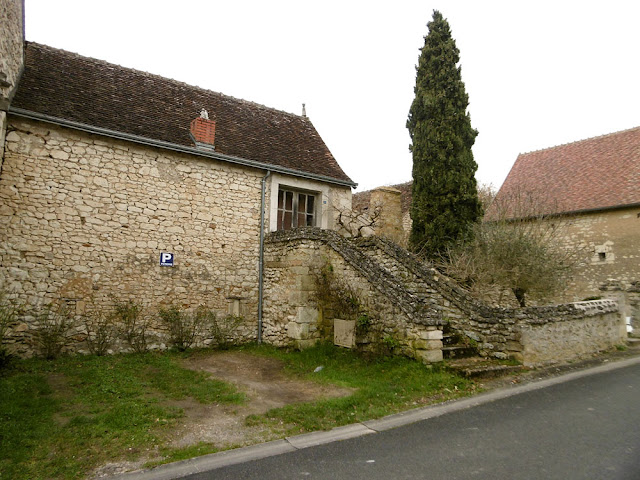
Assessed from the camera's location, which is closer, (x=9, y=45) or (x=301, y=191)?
(x=9, y=45)

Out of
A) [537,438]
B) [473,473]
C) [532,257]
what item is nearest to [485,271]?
[532,257]

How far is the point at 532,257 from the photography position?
1018 cm

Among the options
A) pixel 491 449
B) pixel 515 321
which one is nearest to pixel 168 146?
pixel 515 321

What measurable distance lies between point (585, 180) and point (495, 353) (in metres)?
12.8

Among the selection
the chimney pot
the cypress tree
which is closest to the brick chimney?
the chimney pot

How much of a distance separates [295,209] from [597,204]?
40.4 feet

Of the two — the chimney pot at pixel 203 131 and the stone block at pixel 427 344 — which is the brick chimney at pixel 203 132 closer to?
the chimney pot at pixel 203 131

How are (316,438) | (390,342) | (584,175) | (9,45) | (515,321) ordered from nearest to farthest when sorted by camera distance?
(316,438) → (9,45) → (390,342) → (515,321) → (584,175)

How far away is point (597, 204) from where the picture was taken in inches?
613

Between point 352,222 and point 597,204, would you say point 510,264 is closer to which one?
point 352,222

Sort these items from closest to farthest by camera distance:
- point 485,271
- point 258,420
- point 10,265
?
point 258,420 → point 10,265 → point 485,271

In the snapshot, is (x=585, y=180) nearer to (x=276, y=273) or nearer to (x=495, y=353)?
(x=495, y=353)

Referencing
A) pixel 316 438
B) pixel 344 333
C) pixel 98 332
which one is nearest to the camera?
pixel 316 438

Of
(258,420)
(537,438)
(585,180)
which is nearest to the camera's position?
(537,438)
